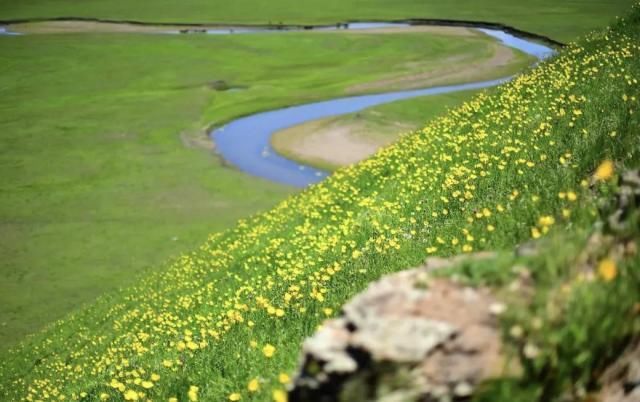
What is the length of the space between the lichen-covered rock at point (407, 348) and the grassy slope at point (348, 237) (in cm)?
62

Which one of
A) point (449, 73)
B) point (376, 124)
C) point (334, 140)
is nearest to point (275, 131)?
point (334, 140)

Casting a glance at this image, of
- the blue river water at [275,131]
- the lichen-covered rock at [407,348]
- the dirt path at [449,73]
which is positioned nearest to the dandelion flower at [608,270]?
the lichen-covered rock at [407,348]

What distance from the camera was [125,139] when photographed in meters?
51.6

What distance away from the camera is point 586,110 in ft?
40.2

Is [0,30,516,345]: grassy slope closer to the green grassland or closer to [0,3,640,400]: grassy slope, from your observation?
the green grassland

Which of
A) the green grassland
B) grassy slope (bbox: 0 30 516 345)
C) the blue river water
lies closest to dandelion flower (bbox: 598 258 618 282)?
grassy slope (bbox: 0 30 516 345)

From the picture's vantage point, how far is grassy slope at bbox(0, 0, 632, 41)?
105 metres

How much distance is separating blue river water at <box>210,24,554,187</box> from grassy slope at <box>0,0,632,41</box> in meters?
35.0

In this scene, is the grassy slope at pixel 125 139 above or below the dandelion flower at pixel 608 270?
below

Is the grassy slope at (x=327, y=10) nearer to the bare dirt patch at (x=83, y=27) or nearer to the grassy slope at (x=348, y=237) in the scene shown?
the bare dirt patch at (x=83, y=27)

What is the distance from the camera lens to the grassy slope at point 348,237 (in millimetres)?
8133

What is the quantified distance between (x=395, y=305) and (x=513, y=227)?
394cm

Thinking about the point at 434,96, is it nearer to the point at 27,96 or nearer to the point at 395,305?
the point at 27,96

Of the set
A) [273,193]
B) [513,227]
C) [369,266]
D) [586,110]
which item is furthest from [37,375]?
[273,193]
